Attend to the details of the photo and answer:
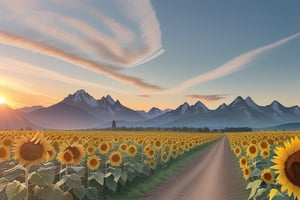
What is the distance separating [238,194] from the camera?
1739cm

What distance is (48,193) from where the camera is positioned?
990cm

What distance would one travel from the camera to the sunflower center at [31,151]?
926 centimetres

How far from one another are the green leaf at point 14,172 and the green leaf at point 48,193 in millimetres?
818

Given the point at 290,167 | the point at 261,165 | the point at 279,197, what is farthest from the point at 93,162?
the point at 290,167

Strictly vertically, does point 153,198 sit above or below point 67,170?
below

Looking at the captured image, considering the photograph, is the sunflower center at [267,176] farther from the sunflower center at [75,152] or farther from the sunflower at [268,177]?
the sunflower center at [75,152]

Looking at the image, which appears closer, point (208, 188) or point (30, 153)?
point (30, 153)

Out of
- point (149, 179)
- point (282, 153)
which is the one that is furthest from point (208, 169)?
point (282, 153)

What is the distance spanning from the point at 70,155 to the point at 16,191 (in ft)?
11.6

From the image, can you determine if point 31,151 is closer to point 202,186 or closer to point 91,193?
point 91,193

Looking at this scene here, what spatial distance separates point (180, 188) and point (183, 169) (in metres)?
8.81

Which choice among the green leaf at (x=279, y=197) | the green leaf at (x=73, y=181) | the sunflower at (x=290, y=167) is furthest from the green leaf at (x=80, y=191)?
the sunflower at (x=290, y=167)

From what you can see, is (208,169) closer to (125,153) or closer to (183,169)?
(183,169)

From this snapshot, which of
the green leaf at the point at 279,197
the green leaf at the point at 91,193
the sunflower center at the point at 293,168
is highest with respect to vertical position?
the sunflower center at the point at 293,168
